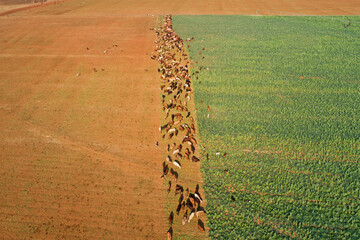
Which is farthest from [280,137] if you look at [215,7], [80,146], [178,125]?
[215,7]

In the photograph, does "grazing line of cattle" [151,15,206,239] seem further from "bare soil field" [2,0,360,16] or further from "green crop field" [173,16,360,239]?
"bare soil field" [2,0,360,16]

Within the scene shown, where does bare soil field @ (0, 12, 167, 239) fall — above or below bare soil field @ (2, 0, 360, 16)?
below

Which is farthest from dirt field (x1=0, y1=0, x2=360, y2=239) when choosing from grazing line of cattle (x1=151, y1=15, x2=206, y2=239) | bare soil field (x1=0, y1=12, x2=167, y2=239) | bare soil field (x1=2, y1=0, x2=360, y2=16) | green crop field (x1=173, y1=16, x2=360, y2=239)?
bare soil field (x1=2, y1=0, x2=360, y2=16)

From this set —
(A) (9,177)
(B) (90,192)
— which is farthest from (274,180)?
(A) (9,177)

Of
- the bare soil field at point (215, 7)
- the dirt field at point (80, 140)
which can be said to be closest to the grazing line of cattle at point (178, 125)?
the dirt field at point (80, 140)

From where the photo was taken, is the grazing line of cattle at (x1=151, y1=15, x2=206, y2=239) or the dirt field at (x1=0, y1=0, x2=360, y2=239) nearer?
the dirt field at (x1=0, y1=0, x2=360, y2=239)

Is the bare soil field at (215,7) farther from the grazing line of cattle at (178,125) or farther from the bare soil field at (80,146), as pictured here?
the bare soil field at (80,146)
